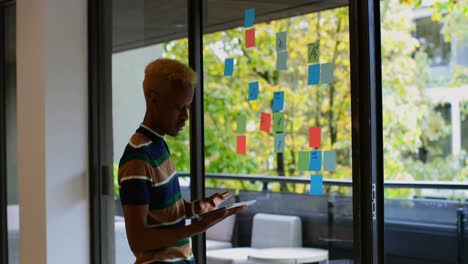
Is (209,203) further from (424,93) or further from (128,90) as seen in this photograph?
(424,93)

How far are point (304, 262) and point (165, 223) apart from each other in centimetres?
304

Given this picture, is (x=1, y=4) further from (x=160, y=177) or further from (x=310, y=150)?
(x=160, y=177)

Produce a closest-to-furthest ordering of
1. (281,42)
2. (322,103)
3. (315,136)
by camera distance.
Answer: (281,42), (315,136), (322,103)

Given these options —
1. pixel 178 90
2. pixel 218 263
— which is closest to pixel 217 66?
pixel 218 263

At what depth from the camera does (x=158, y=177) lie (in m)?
1.99

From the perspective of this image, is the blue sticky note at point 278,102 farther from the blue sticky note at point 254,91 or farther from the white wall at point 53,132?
the white wall at point 53,132

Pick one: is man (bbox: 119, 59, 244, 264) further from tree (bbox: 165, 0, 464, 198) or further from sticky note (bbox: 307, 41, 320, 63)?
tree (bbox: 165, 0, 464, 198)

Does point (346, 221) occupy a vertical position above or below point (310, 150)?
below

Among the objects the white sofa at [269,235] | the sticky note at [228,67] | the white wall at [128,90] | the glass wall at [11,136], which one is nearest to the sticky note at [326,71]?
the sticky note at [228,67]

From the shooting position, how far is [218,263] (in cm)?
493

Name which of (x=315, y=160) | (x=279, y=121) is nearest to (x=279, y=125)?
(x=279, y=121)

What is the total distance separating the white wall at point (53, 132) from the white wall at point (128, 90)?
0.23 m

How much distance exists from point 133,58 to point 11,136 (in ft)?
5.19

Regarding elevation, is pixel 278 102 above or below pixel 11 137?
above
